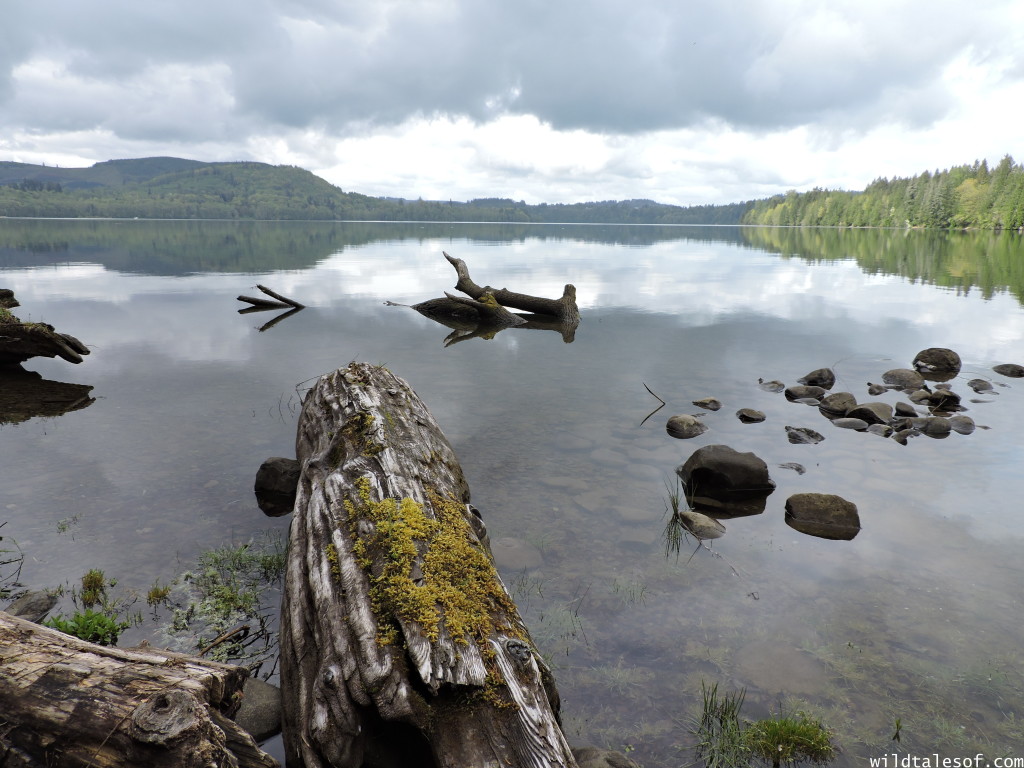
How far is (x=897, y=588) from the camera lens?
7719 mm

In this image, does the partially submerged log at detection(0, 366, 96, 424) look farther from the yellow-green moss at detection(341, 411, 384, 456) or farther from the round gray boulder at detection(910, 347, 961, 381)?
the round gray boulder at detection(910, 347, 961, 381)

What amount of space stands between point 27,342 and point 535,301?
2085cm

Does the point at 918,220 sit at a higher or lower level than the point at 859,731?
higher

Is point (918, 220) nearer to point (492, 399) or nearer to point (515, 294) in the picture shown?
point (515, 294)

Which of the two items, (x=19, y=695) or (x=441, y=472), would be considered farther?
(x=441, y=472)

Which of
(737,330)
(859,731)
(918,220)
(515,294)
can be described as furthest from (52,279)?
(918,220)

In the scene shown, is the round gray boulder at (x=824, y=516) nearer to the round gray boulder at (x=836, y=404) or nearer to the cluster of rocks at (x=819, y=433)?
the cluster of rocks at (x=819, y=433)

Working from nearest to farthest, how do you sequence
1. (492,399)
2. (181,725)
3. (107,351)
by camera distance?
1. (181,725)
2. (492,399)
3. (107,351)

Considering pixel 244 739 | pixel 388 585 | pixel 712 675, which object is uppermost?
pixel 388 585

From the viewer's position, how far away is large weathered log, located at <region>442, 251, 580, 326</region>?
30.1 m

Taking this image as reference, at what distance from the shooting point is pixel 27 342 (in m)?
17.3

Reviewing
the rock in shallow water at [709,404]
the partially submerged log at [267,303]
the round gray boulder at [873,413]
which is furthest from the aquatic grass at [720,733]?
the partially submerged log at [267,303]

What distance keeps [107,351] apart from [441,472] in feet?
63.2

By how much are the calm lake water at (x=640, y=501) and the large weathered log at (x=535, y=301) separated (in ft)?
11.9
